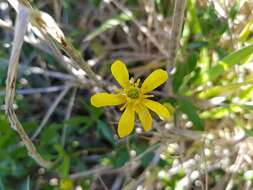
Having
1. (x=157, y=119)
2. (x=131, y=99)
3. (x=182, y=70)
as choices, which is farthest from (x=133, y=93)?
(x=157, y=119)

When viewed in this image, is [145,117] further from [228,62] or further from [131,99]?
[228,62]

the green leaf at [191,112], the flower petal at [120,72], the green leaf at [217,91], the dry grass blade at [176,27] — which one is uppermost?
the dry grass blade at [176,27]

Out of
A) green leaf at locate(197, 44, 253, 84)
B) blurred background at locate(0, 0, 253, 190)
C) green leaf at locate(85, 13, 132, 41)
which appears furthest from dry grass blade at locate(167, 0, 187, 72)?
green leaf at locate(85, 13, 132, 41)

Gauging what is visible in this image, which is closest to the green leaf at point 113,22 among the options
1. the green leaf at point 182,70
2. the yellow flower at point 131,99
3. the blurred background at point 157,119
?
the blurred background at point 157,119

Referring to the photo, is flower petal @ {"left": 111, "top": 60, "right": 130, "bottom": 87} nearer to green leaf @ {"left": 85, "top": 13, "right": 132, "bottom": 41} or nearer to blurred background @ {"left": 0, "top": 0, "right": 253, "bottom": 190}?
blurred background @ {"left": 0, "top": 0, "right": 253, "bottom": 190}

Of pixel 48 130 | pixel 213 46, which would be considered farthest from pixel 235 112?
pixel 48 130

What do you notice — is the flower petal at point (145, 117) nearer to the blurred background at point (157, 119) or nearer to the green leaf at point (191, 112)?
the blurred background at point (157, 119)

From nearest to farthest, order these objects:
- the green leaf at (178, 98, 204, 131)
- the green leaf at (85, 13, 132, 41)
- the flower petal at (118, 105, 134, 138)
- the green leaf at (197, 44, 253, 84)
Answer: the flower petal at (118, 105, 134, 138), the green leaf at (197, 44, 253, 84), the green leaf at (178, 98, 204, 131), the green leaf at (85, 13, 132, 41)
